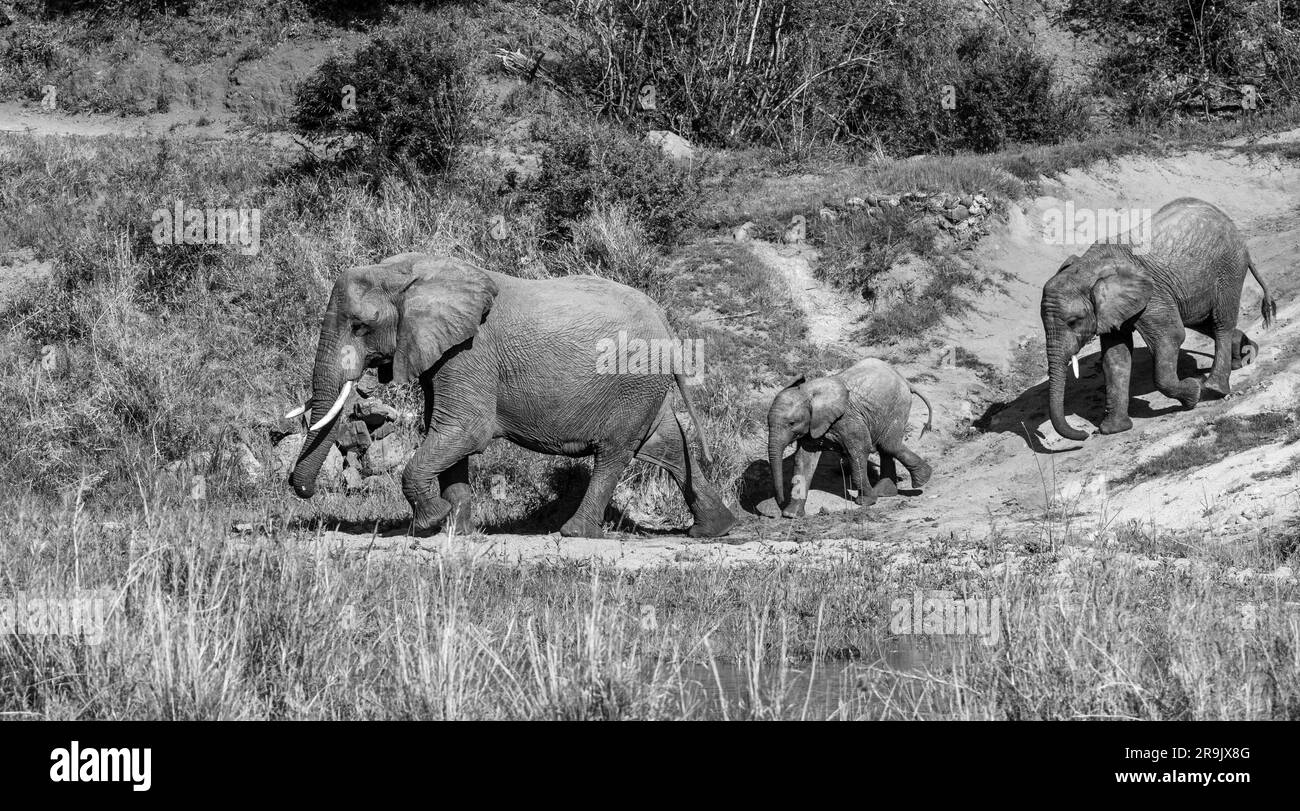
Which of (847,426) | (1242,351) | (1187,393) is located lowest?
(847,426)

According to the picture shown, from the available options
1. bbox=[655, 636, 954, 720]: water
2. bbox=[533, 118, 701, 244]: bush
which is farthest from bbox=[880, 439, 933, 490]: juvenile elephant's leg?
bbox=[533, 118, 701, 244]: bush

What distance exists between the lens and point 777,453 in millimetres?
15711

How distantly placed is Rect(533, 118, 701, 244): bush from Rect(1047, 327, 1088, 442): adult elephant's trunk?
24.5 feet

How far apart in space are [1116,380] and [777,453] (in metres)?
3.95

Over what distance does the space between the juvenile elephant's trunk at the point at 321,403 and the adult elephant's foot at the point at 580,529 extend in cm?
229

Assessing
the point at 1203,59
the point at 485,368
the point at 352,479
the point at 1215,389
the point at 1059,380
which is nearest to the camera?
the point at 485,368

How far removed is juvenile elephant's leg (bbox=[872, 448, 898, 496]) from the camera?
16.2m

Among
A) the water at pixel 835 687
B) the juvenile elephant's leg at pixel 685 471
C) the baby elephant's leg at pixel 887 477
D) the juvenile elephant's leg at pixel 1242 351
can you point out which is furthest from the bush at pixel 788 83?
the water at pixel 835 687

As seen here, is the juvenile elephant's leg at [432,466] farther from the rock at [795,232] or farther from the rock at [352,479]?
the rock at [795,232]

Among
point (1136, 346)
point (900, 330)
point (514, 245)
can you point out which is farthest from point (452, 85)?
point (1136, 346)

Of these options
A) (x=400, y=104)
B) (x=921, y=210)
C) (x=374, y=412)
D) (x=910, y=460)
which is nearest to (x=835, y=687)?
(x=910, y=460)

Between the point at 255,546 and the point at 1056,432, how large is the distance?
9940 millimetres

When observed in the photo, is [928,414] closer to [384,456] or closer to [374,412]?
[384,456]

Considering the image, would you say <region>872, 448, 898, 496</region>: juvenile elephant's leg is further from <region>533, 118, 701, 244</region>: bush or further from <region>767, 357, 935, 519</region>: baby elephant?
<region>533, 118, 701, 244</region>: bush
